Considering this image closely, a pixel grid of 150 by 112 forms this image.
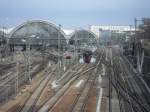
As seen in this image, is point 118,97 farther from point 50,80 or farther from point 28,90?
point 50,80

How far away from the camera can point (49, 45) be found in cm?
7069

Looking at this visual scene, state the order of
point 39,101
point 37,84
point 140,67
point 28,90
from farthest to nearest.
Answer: point 140,67 → point 37,84 → point 28,90 → point 39,101

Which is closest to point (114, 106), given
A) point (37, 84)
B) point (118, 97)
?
point (118, 97)

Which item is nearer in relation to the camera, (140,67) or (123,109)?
(123,109)

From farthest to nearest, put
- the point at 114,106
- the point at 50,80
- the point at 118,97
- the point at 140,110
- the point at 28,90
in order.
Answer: the point at 50,80 < the point at 28,90 < the point at 118,97 < the point at 114,106 < the point at 140,110

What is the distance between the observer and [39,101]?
22.3 m

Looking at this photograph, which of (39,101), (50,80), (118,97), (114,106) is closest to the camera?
(114,106)

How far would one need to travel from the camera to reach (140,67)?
38.4 m

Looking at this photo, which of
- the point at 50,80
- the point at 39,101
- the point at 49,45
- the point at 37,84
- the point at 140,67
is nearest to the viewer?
the point at 39,101

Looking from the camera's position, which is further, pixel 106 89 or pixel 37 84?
pixel 37 84

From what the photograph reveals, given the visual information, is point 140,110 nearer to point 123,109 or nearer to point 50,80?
point 123,109

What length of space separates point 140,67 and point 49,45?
3460 centimetres

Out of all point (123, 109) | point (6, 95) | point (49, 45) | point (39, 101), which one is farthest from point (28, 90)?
point (49, 45)

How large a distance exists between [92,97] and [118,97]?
174 centimetres
